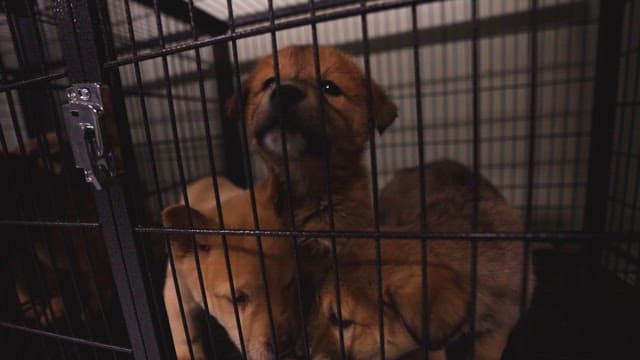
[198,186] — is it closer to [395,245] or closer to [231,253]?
[231,253]

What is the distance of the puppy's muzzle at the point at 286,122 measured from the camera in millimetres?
930

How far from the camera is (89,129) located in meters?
0.79

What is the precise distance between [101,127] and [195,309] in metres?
0.69

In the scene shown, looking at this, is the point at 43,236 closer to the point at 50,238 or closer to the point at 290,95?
the point at 50,238

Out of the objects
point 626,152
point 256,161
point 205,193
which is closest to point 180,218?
point 205,193

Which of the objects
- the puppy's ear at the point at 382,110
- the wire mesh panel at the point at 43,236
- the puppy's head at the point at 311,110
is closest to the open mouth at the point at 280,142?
the puppy's head at the point at 311,110

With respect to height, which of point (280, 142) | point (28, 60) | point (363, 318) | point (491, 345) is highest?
point (28, 60)

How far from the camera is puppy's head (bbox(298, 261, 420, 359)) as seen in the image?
0.93 meters

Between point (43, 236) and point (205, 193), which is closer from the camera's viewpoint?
point (43, 236)

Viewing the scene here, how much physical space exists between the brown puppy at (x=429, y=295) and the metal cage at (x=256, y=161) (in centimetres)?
8

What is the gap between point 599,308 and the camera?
4.42 feet

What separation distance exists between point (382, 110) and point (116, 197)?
739mm

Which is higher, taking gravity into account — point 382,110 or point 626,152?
point 382,110

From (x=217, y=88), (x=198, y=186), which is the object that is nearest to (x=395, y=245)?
(x=198, y=186)
